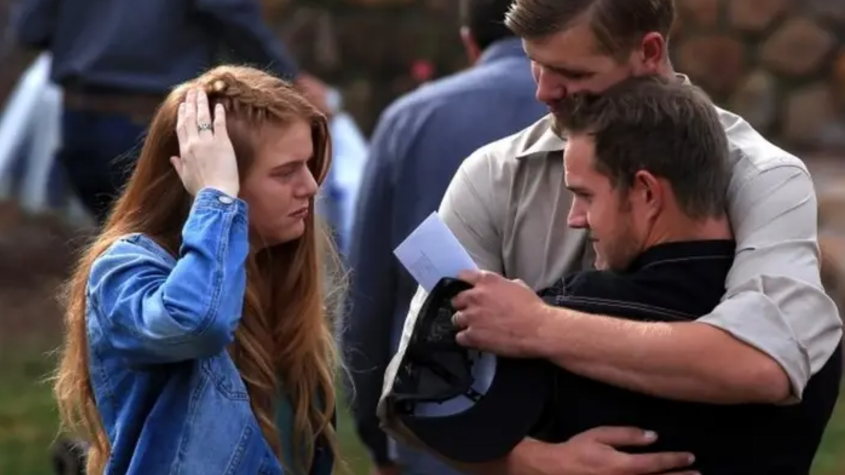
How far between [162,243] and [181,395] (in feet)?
0.91

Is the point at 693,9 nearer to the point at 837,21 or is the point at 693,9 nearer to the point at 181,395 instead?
the point at 837,21

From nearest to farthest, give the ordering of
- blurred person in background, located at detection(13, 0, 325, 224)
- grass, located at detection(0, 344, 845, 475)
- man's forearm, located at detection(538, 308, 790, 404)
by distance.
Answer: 1. man's forearm, located at detection(538, 308, 790, 404)
2. blurred person in background, located at detection(13, 0, 325, 224)
3. grass, located at detection(0, 344, 845, 475)

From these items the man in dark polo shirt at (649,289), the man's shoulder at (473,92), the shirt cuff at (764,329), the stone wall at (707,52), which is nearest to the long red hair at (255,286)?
the man in dark polo shirt at (649,289)

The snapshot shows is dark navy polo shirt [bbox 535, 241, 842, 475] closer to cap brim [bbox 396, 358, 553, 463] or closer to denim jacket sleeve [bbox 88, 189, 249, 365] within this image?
cap brim [bbox 396, 358, 553, 463]

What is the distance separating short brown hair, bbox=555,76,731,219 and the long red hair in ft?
1.99

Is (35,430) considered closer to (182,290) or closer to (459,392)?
(182,290)

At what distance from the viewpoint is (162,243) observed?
3309mm

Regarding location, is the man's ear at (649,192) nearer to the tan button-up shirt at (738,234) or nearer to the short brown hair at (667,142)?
the short brown hair at (667,142)

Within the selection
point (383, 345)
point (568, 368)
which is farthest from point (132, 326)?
point (383, 345)

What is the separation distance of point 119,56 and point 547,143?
3368mm

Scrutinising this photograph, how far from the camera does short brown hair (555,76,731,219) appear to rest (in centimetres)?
291

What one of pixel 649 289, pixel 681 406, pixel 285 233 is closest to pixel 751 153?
pixel 649 289

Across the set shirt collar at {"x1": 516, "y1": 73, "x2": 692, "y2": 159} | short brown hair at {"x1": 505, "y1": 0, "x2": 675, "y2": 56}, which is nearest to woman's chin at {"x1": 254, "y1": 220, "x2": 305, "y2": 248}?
shirt collar at {"x1": 516, "y1": 73, "x2": 692, "y2": 159}

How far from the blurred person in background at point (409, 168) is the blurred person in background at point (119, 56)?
168cm
